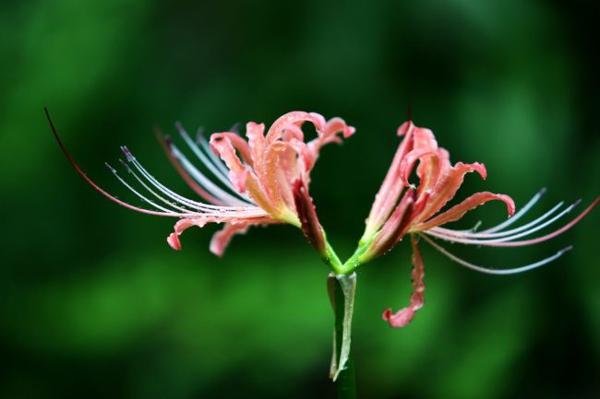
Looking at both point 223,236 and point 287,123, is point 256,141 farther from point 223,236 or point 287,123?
point 223,236

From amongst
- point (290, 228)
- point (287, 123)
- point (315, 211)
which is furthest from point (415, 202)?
point (290, 228)

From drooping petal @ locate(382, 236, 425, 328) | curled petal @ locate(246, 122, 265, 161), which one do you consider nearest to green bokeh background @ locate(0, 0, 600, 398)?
drooping petal @ locate(382, 236, 425, 328)

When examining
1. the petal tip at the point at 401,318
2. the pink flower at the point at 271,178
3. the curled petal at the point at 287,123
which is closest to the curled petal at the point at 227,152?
the pink flower at the point at 271,178

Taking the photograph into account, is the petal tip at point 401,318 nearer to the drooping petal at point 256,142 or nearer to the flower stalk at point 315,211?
the flower stalk at point 315,211

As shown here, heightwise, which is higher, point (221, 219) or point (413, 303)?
point (221, 219)

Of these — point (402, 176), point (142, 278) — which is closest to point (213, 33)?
point (142, 278)

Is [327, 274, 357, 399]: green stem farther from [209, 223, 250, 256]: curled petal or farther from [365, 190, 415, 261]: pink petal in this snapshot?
[209, 223, 250, 256]: curled petal
